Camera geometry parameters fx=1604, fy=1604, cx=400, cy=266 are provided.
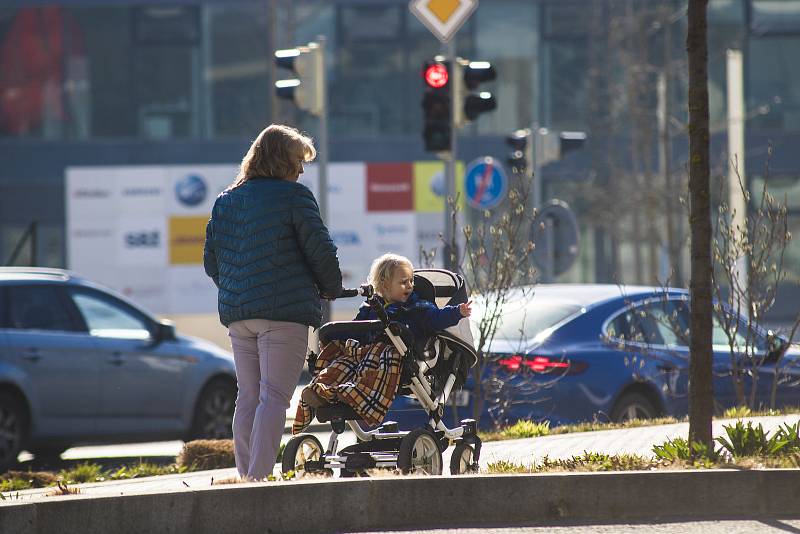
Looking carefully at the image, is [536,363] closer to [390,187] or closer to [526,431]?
[526,431]

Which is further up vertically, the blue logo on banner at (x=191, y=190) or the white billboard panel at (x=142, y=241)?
the blue logo on banner at (x=191, y=190)

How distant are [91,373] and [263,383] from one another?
5.37 meters

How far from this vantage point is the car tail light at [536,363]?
10820 mm

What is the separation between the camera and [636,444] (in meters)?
8.62

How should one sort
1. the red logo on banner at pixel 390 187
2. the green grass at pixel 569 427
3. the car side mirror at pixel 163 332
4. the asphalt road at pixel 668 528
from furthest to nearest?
the red logo on banner at pixel 390 187, the car side mirror at pixel 163 332, the green grass at pixel 569 427, the asphalt road at pixel 668 528

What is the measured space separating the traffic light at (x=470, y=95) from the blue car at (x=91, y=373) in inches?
121

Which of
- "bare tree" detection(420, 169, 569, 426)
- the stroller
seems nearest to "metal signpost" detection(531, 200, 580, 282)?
"bare tree" detection(420, 169, 569, 426)

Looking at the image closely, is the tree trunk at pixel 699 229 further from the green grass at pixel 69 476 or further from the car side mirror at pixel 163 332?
the car side mirror at pixel 163 332

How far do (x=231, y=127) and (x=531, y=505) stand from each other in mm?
30462

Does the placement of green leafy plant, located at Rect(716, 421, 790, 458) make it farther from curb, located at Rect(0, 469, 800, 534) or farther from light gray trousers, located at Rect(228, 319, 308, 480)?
light gray trousers, located at Rect(228, 319, 308, 480)

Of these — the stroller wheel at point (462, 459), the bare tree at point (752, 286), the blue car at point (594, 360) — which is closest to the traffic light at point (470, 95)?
the blue car at point (594, 360)

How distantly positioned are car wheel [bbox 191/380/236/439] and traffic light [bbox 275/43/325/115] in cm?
361

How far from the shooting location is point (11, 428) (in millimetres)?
11734

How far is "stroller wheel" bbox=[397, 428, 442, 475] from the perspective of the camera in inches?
287
